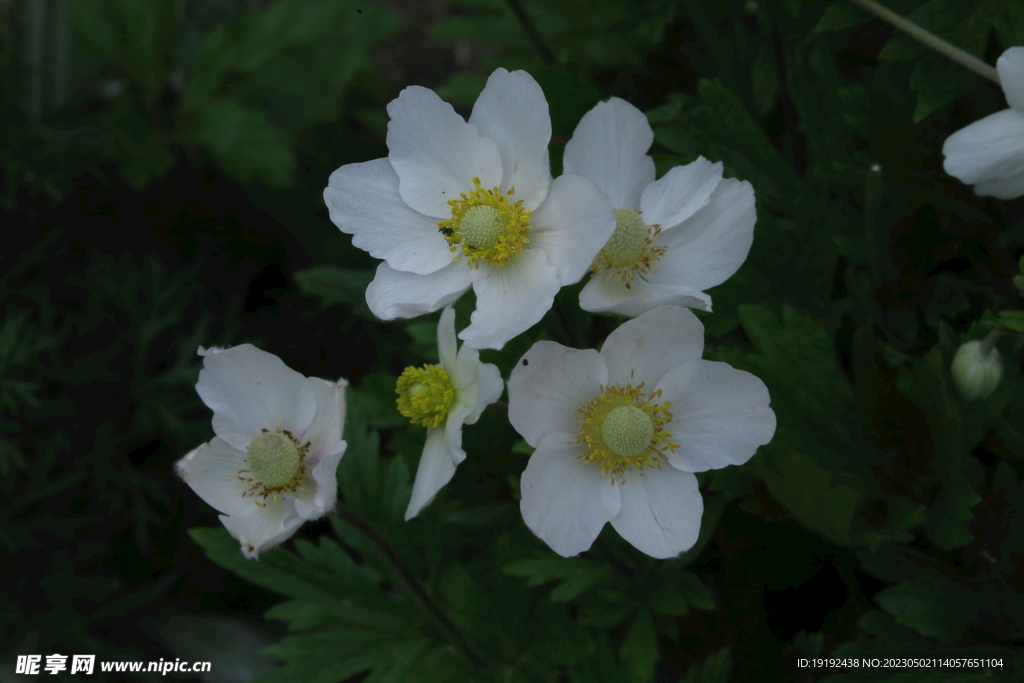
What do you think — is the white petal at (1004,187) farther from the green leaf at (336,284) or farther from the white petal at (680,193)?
the green leaf at (336,284)

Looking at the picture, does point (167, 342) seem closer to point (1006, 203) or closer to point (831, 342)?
point (831, 342)

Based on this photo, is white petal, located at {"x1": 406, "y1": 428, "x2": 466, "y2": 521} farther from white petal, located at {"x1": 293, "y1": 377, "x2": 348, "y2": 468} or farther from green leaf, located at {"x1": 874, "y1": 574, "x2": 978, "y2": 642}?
green leaf, located at {"x1": 874, "y1": 574, "x2": 978, "y2": 642}

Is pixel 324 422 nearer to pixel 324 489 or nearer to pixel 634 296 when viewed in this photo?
pixel 324 489

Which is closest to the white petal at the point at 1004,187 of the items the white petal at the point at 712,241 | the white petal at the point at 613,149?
the white petal at the point at 712,241

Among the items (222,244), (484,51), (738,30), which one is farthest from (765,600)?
(484,51)

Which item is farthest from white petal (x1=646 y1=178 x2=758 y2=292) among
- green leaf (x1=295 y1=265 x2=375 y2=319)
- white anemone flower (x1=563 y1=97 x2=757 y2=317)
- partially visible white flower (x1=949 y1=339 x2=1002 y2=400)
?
green leaf (x1=295 y1=265 x2=375 y2=319)

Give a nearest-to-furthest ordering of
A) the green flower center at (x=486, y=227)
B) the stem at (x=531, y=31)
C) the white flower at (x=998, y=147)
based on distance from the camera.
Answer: the green flower center at (x=486, y=227) → the white flower at (x=998, y=147) → the stem at (x=531, y=31)

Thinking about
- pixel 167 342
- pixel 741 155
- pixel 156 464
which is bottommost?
pixel 156 464
